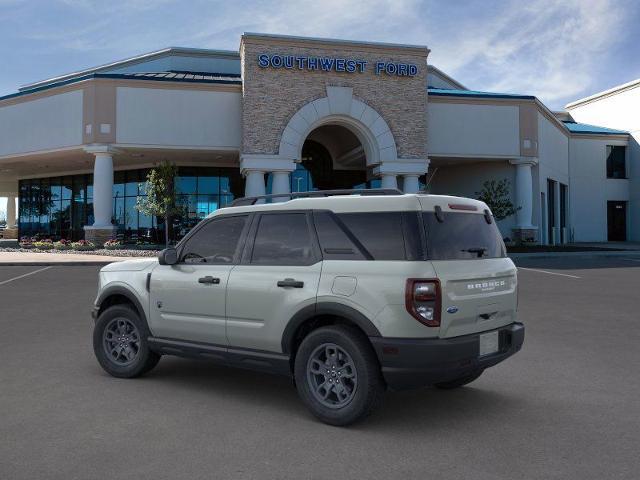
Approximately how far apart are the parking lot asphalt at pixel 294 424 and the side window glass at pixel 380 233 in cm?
136

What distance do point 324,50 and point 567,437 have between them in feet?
88.3

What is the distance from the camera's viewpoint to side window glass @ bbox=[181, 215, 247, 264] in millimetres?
5477

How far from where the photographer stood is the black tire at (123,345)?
5918 mm

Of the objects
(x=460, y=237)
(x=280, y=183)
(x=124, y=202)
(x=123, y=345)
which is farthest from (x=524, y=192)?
(x=123, y=345)

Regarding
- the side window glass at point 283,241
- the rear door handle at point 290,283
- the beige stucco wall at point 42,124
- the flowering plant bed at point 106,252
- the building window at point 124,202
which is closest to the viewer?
the rear door handle at point 290,283

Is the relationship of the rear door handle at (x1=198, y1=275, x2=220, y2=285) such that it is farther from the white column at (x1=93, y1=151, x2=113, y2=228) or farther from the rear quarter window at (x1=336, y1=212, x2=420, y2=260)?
the white column at (x1=93, y1=151, x2=113, y2=228)

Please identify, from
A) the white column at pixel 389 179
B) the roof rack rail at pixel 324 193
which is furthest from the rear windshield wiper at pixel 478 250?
the white column at pixel 389 179

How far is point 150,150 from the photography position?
100 feet

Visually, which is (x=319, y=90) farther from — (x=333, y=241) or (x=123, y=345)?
(x=333, y=241)

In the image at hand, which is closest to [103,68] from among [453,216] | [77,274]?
[77,274]

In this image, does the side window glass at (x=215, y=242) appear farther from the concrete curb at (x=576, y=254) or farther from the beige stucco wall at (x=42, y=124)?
the beige stucco wall at (x=42, y=124)

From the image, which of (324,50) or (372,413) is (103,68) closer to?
(324,50)

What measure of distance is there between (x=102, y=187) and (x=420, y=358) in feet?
93.4

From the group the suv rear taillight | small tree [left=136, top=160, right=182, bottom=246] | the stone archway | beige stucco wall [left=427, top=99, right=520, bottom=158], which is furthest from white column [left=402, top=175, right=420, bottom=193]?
the suv rear taillight
